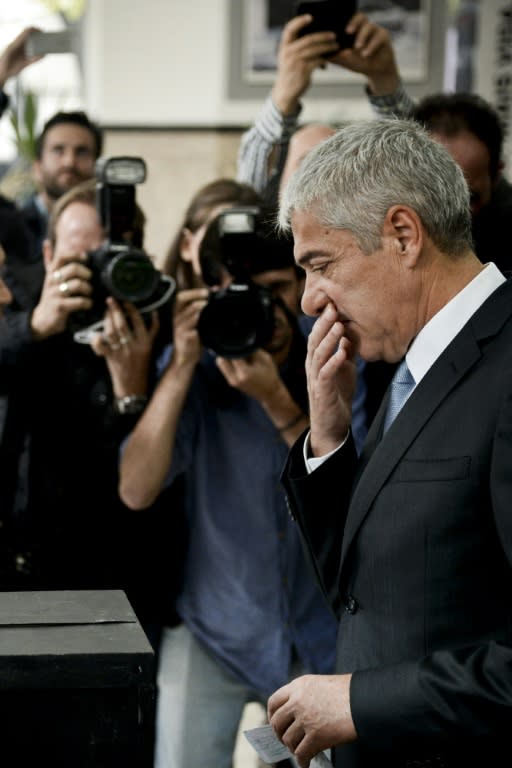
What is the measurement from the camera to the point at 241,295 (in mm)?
2057

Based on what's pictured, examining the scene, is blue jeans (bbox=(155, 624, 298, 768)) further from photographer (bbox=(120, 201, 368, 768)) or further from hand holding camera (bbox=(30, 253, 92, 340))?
hand holding camera (bbox=(30, 253, 92, 340))

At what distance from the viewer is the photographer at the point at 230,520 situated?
2.07 meters

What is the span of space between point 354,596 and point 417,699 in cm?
19

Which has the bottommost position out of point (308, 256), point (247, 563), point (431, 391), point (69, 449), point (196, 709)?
point (196, 709)

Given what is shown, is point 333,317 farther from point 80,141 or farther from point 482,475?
point 80,141

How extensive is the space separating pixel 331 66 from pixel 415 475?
3.82m

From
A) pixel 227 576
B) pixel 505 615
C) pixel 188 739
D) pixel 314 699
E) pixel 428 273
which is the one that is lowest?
pixel 188 739

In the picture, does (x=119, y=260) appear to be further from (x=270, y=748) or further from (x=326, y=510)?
(x=270, y=748)

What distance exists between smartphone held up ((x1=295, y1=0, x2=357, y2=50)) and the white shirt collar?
1169mm

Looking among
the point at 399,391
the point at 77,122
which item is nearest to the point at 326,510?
the point at 399,391

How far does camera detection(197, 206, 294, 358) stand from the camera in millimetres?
2061

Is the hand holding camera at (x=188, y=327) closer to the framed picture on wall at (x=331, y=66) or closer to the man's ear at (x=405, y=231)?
the man's ear at (x=405, y=231)

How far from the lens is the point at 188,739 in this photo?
2062 millimetres

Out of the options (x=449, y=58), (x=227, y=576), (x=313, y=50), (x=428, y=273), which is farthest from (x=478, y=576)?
(x=449, y=58)
